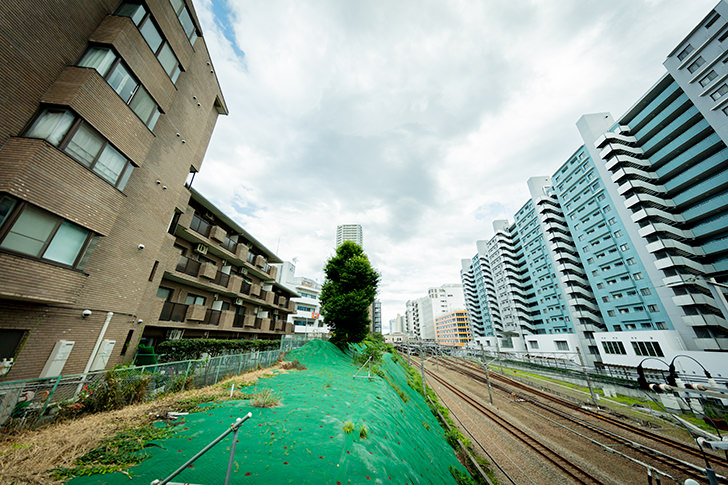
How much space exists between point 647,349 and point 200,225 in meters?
51.6

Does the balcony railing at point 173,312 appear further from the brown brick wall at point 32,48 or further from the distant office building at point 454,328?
the distant office building at point 454,328

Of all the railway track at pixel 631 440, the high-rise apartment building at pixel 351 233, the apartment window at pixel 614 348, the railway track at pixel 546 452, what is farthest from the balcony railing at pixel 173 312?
the high-rise apartment building at pixel 351 233

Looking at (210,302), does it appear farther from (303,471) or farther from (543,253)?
(543,253)

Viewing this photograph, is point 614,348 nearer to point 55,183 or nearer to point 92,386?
point 92,386

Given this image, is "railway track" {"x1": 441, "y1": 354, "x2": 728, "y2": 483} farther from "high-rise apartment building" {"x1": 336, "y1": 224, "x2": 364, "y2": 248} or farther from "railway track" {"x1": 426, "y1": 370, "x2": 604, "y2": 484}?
"high-rise apartment building" {"x1": 336, "y1": 224, "x2": 364, "y2": 248}

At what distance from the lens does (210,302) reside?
65.5ft

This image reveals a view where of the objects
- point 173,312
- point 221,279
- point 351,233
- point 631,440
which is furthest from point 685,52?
point 351,233

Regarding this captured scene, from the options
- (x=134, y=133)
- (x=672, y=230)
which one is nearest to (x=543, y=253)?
(x=672, y=230)

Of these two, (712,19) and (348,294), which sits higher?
(712,19)

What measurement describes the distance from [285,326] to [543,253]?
185 ft

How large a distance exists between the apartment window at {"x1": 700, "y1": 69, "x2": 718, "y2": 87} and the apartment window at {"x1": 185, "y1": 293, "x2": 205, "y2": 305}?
56.9 metres

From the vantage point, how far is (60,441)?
15.6 ft

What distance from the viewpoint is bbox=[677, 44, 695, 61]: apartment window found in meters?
28.1

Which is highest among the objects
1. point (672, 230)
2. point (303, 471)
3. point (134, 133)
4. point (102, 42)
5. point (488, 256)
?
point (488, 256)
